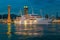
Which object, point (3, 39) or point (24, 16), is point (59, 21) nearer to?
point (24, 16)

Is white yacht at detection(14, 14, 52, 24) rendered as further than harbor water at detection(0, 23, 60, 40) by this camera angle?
Yes

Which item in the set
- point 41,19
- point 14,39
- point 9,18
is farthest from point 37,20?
point 14,39

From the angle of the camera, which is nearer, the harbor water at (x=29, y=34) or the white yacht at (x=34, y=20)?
the harbor water at (x=29, y=34)

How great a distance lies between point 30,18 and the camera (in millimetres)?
89938

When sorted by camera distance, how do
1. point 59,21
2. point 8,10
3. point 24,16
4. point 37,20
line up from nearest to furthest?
point 37,20
point 24,16
point 8,10
point 59,21

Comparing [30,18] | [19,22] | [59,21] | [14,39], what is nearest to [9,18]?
[19,22]

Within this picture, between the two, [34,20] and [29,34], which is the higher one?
[29,34]

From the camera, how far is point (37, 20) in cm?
8912

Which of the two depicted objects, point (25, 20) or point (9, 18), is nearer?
point (25, 20)

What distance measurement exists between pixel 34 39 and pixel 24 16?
7194 cm

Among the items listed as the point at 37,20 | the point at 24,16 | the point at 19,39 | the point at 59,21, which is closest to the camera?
the point at 19,39

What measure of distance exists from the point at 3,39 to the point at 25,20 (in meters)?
68.9

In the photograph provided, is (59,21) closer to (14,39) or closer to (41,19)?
(41,19)

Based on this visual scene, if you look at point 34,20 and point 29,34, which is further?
point 34,20
